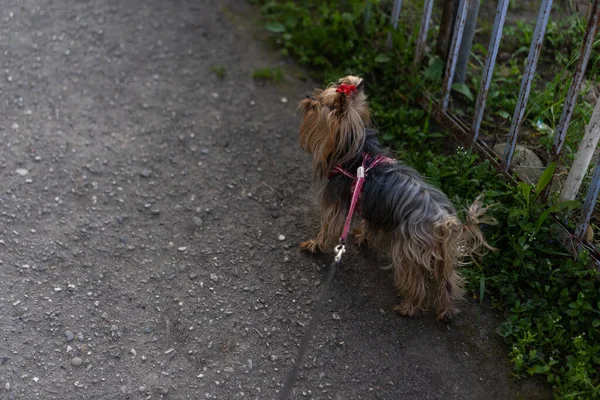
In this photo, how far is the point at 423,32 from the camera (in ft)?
16.1

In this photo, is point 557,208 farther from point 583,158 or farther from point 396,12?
point 396,12

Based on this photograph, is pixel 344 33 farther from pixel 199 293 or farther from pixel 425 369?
pixel 425 369

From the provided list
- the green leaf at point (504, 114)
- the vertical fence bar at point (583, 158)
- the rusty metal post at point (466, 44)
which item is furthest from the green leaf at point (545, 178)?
the rusty metal post at point (466, 44)

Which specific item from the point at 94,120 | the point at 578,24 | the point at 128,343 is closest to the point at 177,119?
the point at 94,120

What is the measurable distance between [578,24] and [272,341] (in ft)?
11.8

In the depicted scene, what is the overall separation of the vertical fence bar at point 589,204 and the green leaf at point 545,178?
25 centimetres

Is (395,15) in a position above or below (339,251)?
above

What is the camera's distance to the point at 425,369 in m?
3.62

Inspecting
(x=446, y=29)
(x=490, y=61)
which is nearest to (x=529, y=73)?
(x=490, y=61)

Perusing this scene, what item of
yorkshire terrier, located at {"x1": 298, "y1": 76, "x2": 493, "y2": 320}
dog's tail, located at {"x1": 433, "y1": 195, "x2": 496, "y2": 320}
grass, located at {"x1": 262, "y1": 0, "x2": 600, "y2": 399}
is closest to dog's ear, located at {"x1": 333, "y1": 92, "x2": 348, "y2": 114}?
yorkshire terrier, located at {"x1": 298, "y1": 76, "x2": 493, "y2": 320}

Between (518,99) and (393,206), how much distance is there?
120cm

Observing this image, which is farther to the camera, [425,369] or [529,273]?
[529,273]

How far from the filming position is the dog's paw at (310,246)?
4234 millimetres

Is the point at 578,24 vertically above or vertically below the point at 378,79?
above
